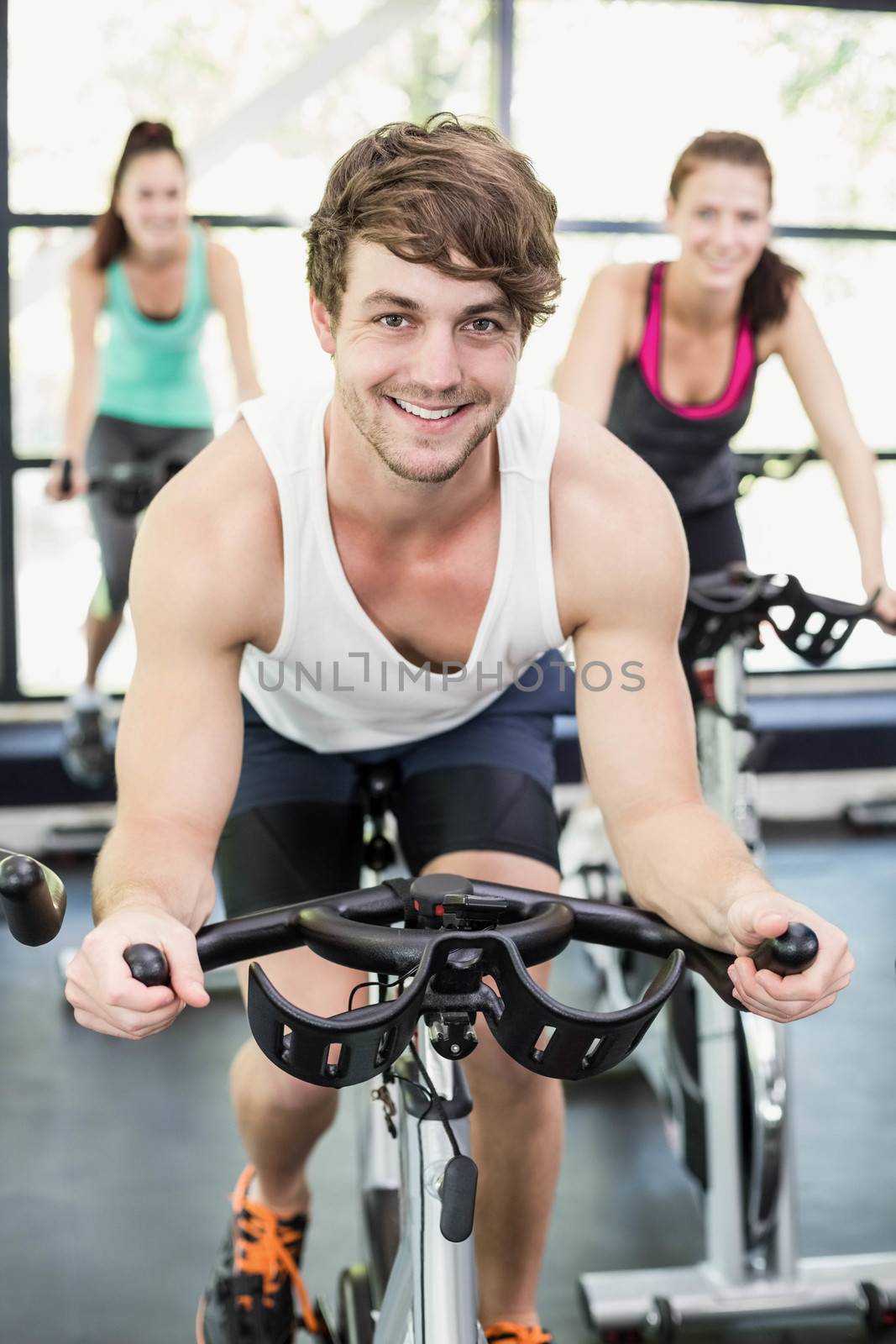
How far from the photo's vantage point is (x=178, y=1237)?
7.09 ft

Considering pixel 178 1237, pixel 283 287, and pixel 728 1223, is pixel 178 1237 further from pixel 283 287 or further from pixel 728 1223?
pixel 283 287

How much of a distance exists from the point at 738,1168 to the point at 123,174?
7.84ft

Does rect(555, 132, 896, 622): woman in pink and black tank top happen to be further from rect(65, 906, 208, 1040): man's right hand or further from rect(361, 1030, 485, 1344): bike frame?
rect(65, 906, 208, 1040): man's right hand

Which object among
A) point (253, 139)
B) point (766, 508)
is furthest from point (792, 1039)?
point (253, 139)

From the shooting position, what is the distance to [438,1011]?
95 cm

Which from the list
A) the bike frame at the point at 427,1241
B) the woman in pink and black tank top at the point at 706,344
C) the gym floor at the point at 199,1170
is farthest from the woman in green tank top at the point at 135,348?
the bike frame at the point at 427,1241

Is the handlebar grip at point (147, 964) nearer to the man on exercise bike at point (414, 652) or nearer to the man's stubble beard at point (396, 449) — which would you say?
the man on exercise bike at point (414, 652)

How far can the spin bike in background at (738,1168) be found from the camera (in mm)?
1947

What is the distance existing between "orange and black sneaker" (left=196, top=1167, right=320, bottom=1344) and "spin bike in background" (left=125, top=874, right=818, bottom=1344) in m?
0.48

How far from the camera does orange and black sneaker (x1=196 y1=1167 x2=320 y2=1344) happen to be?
5.45 ft

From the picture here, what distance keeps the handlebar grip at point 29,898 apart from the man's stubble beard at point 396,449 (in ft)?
1.86

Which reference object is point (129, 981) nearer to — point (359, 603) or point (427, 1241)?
point (427, 1241)

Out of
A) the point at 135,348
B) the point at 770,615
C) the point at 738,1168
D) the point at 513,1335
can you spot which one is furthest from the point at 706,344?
the point at 513,1335

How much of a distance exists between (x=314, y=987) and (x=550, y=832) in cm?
31
